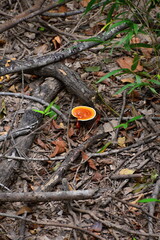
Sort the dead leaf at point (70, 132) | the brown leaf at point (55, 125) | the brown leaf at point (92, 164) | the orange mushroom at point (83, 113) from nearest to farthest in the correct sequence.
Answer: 1. the brown leaf at point (92, 164)
2. the orange mushroom at point (83, 113)
3. the dead leaf at point (70, 132)
4. the brown leaf at point (55, 125)

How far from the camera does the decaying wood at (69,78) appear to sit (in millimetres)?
4441

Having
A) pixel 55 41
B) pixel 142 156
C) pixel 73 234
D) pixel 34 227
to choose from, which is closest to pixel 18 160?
pixel 34 227

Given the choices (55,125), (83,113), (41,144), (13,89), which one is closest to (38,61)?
(13,89)

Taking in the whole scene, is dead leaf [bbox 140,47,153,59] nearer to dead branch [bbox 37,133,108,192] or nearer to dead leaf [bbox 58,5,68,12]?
dead branch [bbox 37,133,108,192]

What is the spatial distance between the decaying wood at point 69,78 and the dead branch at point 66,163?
62cm

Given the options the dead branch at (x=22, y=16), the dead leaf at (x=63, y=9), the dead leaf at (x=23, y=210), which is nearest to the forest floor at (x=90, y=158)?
the dead leaf at (x=23, y=210)

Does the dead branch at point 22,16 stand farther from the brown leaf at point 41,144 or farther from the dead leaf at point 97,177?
the dead leaf at point 97,177

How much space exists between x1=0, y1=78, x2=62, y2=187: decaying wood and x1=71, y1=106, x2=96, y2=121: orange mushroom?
499 millimetres

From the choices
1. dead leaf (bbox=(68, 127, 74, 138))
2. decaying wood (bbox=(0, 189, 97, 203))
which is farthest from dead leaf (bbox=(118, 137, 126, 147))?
decaying wood (bbox=(0, 189, 97, 203))

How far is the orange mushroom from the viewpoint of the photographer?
4098 mm

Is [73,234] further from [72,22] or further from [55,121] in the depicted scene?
[72,22]

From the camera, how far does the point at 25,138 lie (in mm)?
3660

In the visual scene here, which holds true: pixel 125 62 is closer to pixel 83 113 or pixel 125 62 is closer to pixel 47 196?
pixel 83 113

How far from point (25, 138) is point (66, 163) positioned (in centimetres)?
55
